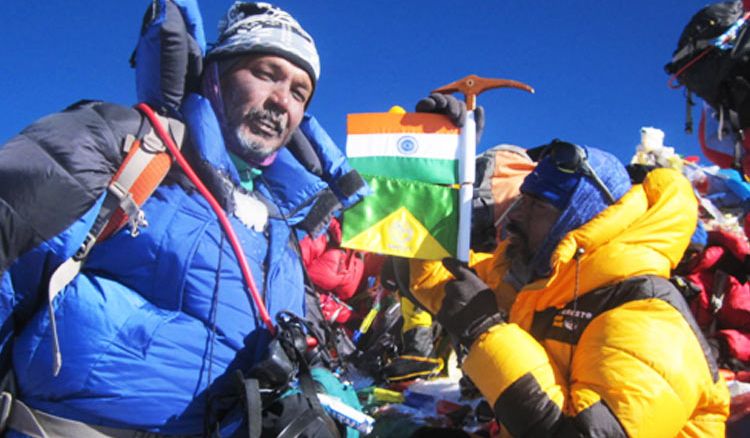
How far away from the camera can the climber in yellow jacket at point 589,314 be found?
227cm

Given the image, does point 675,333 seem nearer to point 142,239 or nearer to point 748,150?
point 748,150

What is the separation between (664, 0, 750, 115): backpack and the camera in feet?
9.72

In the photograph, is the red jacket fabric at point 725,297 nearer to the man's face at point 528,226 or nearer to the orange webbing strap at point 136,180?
the man's face at point 528,226

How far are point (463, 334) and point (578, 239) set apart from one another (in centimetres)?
72

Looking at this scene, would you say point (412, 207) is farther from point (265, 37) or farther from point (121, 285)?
point (121, 285)

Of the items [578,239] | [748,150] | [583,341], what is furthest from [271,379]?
[748,150]

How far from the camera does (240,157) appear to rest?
2.32m

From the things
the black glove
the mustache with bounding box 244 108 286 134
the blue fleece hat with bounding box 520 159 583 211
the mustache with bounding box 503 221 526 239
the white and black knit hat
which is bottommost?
the black glove

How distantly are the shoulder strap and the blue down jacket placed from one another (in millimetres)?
38

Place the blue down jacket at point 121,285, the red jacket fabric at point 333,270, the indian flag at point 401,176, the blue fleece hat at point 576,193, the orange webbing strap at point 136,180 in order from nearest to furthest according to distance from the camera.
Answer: the blue down jacket at point 121,285 → the orange webbing strap at point 136,180 → the blue fleece hat at point 576,193 → the indian flag at point 401,176 → the red jacket fabric at point 333,270

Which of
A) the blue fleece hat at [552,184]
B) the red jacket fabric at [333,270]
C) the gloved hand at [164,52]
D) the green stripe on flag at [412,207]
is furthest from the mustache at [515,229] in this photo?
the red jacket fabric at [333,270]

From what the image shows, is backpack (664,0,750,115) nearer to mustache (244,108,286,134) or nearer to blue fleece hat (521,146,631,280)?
blue fleece hat (521,146,631,280)

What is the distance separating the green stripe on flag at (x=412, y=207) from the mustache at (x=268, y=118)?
3.26ft

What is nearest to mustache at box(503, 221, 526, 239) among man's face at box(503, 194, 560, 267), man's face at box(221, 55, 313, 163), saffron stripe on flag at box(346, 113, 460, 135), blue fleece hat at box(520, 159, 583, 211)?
man's face at box(503, 194, 560, 267)
